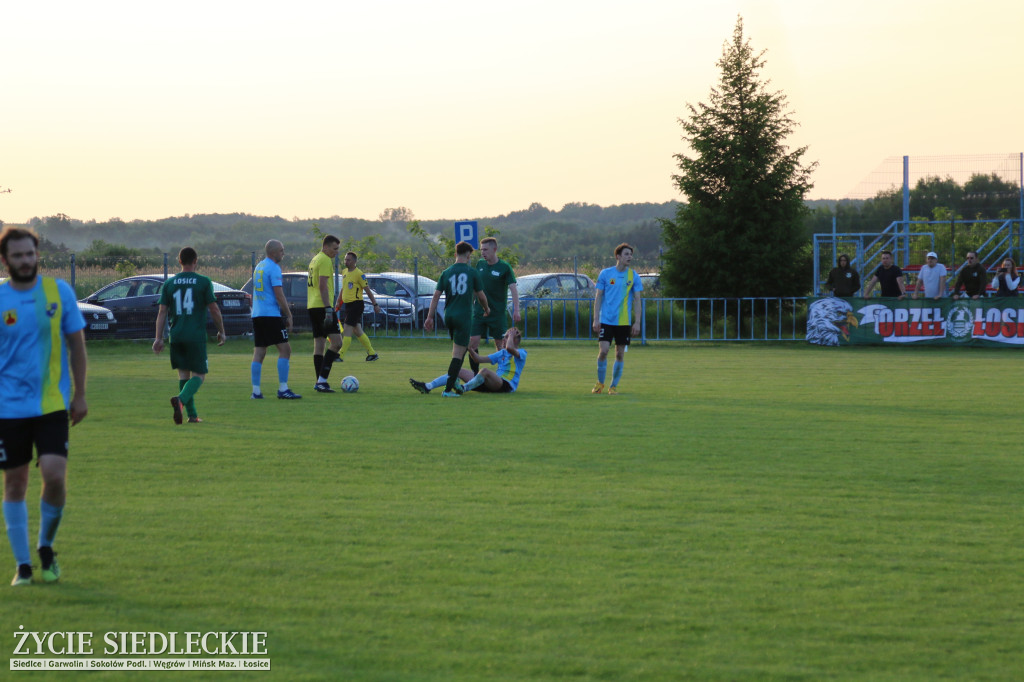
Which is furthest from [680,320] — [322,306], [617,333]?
[322,306]

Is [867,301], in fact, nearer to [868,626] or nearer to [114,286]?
[114,286]

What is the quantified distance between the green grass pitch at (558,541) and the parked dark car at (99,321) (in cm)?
1456

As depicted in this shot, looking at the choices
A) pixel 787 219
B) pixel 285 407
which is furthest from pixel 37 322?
pixel 787 219

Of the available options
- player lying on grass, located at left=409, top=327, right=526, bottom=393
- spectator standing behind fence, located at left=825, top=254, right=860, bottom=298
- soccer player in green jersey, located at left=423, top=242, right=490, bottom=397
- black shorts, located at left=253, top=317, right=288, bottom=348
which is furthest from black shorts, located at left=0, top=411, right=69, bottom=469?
spectator standing behind fence, located at left=825, top=254, right=860, bottom=298

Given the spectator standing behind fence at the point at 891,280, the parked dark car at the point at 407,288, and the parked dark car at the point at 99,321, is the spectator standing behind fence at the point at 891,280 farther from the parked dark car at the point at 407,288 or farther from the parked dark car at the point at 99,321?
the parked dark car at the point at 99,321

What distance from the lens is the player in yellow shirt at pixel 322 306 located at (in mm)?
15219

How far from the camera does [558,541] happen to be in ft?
20.4

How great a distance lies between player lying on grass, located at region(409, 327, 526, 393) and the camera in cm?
1462

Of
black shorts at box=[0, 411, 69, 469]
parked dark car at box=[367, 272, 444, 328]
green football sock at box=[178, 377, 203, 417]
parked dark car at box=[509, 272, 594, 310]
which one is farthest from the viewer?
parked dark car at box=[509, 272, 594, 310]

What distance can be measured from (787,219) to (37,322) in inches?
1082

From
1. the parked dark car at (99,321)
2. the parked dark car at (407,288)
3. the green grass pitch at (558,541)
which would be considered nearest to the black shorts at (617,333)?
the green grass pitch at (558,541)

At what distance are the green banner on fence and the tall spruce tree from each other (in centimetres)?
378

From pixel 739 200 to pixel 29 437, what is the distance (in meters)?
26.9

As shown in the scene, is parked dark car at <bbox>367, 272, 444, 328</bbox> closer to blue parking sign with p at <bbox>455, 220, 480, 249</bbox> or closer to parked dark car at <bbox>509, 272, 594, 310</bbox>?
parked dark car at <bbox>509, 272, 594, 310</bbox>
